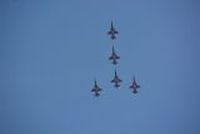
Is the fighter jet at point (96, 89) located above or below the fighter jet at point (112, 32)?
below

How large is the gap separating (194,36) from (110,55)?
1050mm

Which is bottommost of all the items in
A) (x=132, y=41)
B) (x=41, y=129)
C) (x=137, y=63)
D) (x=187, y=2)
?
(x=41, y=129)

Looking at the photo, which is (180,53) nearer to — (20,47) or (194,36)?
(194,36)

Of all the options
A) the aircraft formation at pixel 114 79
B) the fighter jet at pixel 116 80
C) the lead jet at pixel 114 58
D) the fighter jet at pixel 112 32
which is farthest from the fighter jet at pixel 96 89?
the fighter jet at pixel 112 32

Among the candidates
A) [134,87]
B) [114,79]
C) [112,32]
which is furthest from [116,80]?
[112,32]

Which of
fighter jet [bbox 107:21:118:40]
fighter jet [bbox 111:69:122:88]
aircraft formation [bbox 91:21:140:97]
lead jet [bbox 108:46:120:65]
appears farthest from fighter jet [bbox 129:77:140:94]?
fighter jet [bbox 107:21:118:40]

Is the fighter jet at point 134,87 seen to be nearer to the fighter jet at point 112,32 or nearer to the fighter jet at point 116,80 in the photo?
the fighter jet at point 116,80

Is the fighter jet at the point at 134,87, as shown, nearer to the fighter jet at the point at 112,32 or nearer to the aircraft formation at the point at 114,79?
the aircraft formation at the point at 114,79

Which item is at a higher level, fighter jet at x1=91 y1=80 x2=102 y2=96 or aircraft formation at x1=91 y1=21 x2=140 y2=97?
aircraft formation at x1=91 y1=21 x2=140 y2=97

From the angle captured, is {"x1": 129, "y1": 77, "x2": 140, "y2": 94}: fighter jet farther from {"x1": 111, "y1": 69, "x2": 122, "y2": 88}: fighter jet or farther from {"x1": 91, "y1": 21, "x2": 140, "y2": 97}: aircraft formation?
{"x1": 111, "y1": 69, "x2": 122, "y2": 88}: fighter jet

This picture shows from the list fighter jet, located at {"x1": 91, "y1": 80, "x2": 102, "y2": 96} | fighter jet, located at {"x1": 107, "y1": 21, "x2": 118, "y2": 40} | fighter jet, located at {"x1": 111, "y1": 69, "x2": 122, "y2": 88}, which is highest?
fighter jet, located at {"x1": 107, "y1": 21, "x2": 118, "y2": 40}

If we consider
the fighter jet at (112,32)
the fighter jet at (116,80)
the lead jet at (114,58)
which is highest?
the fighter jet at (112,32)

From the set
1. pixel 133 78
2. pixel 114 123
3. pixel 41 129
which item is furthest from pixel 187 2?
pixel 41 129

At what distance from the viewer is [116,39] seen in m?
3.50
